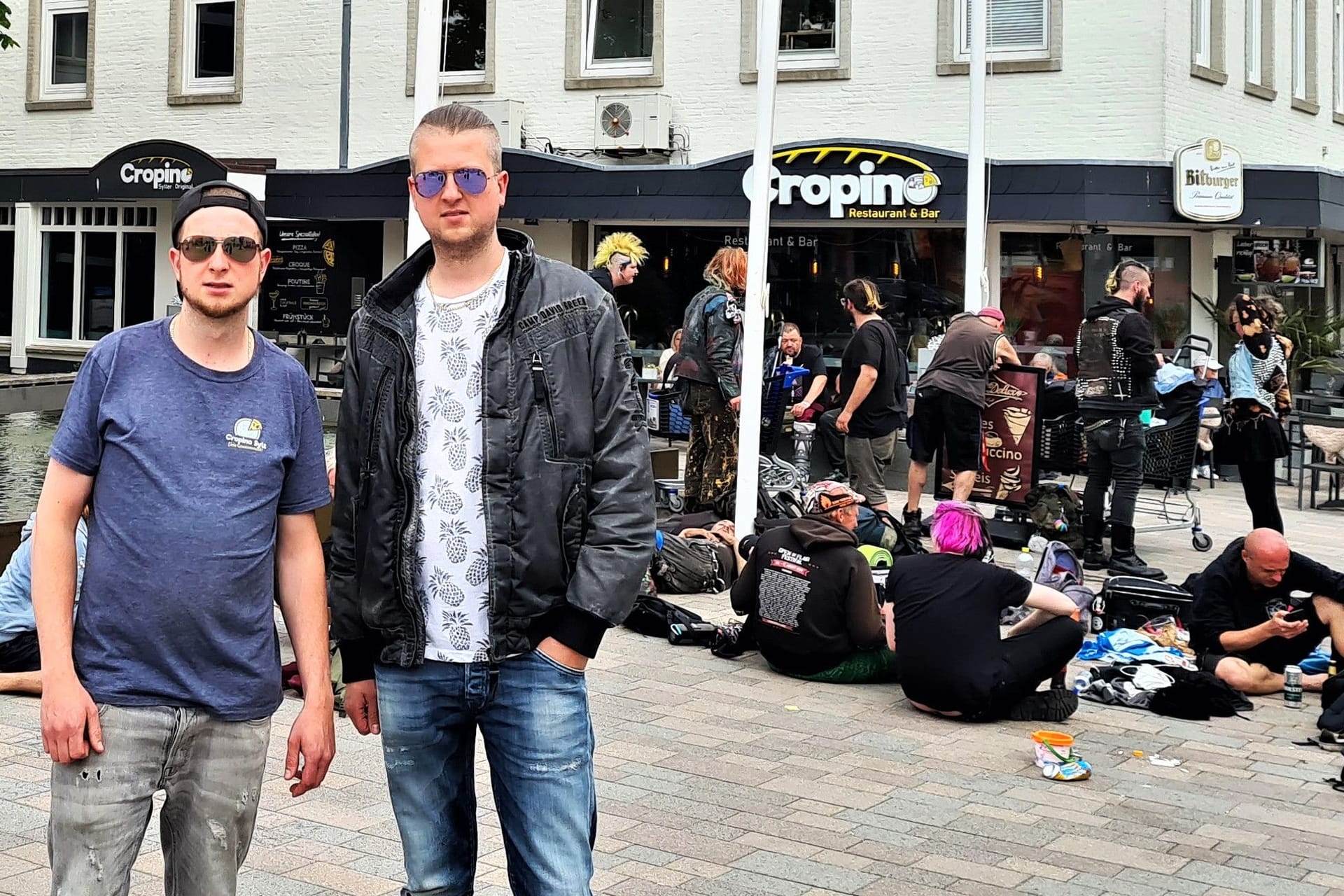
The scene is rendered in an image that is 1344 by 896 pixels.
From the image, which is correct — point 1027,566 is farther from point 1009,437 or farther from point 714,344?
point 714,344

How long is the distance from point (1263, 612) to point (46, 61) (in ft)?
77.2

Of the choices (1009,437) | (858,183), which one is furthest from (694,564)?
(858,183)

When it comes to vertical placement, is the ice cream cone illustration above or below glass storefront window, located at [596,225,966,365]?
below

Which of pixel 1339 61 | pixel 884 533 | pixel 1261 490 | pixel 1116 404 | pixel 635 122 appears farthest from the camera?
pixel 1339 61

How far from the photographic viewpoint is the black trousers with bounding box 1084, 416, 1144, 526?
11.4 m

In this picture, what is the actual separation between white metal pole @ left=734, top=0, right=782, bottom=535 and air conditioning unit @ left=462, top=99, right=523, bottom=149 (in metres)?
12.4

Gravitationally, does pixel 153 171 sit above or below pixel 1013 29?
below

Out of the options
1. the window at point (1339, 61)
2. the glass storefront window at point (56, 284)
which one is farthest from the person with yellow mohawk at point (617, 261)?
the glass storefront window at point (56, 284)

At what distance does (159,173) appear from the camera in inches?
957

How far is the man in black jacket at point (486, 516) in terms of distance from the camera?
10.6 ft

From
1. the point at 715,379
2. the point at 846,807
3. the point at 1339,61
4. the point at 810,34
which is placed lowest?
the point at 846,807

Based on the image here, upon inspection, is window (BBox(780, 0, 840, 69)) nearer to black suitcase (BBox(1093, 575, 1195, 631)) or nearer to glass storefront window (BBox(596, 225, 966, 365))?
glass storefront window (BBox(596, 225, 966, 365))

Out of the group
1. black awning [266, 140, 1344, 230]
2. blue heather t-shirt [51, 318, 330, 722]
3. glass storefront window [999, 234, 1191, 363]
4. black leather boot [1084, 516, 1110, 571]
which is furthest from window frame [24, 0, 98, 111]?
blue heather t-shirt [51, 318, 330, 722]

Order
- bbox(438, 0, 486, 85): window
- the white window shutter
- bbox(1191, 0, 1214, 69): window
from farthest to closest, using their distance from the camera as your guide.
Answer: bbox(438, 0, 486, 85): window, bbox(1191, 0, 1214, 69): window, the white window shutter
